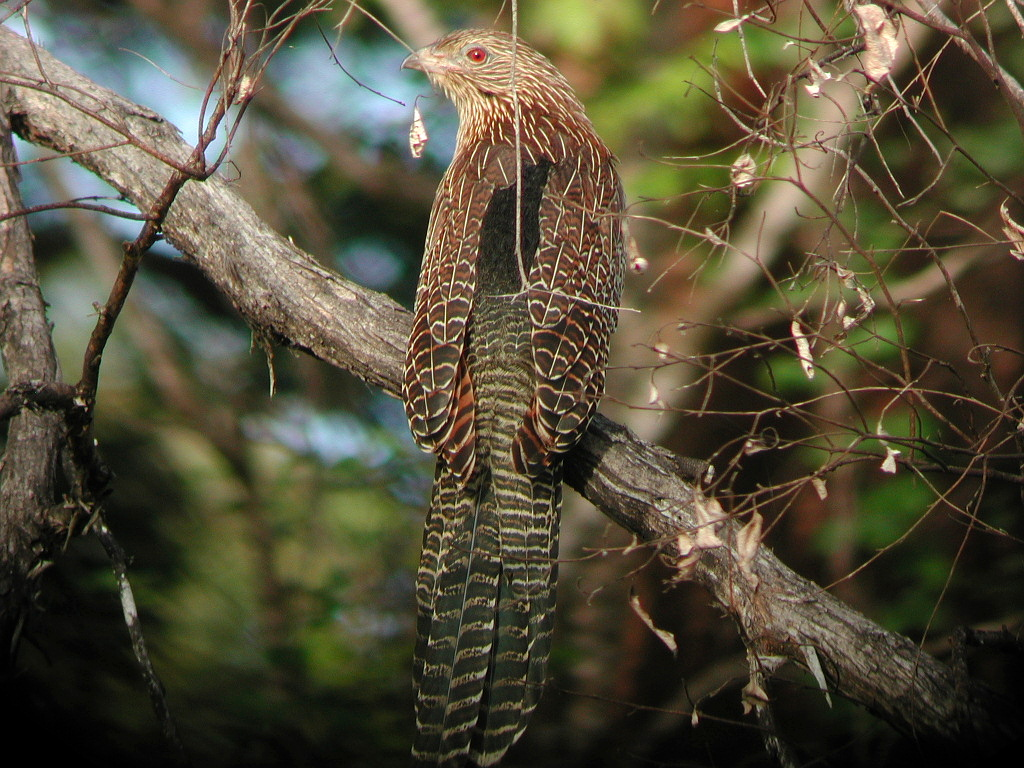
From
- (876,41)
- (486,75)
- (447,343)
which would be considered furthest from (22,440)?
(486,75)

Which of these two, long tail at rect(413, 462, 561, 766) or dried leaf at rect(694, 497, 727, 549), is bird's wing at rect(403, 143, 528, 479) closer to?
long tail at rect(413, 462, 561, 766)

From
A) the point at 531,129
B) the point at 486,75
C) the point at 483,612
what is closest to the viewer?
the point at 483,612

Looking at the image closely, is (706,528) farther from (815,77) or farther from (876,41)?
(876,41)

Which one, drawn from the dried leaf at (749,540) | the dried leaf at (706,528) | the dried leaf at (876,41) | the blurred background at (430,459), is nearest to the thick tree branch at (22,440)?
the blurred background at (430,459)

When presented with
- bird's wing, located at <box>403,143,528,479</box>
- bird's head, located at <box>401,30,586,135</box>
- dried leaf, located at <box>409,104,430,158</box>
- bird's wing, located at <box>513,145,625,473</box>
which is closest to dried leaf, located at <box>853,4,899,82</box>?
bird's wing, located at <box>513,145,625,473</box>

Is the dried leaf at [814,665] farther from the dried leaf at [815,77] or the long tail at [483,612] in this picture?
the dried leaf at [815,77]

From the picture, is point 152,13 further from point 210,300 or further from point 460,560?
point 460,560
